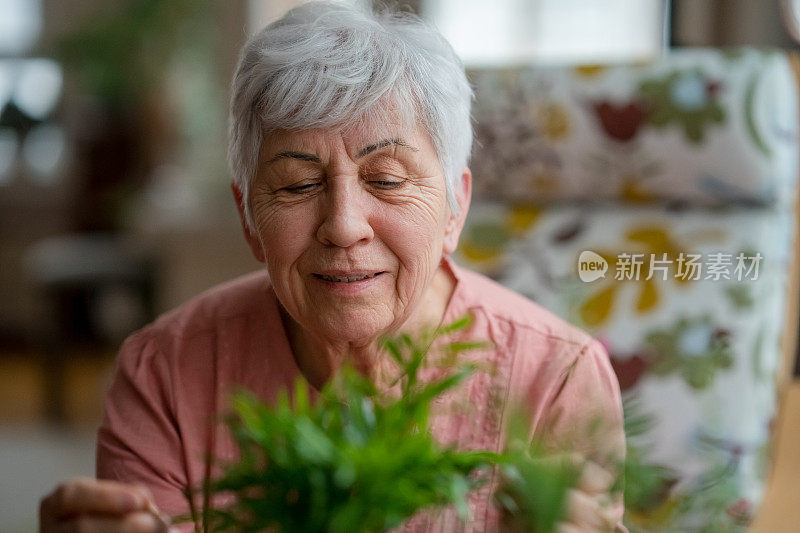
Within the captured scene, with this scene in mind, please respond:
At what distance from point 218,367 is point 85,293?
3096 mm

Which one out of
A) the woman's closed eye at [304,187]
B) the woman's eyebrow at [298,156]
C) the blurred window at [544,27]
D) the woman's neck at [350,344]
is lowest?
the woman's neck at [350,344]

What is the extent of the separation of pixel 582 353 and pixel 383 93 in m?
0.37

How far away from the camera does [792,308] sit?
1360 millimetres

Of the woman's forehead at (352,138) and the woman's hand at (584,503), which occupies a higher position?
the woman's forehead at (352,138)

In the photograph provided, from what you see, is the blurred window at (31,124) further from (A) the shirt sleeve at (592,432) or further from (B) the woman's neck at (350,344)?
(A) the shirt sleeve at (592,432)

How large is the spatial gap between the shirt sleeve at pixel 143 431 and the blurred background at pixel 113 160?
2.30 metres

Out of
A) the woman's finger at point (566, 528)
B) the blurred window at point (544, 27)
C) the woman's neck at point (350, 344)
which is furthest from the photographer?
the blurred window at point (544, 27)

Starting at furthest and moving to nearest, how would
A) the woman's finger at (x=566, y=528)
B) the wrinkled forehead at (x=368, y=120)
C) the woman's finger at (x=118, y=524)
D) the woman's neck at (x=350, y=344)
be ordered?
1. the woman's neck at (x=350, y=344)
2. the wrinkled forehead at (x=368, y=120)
3. the woman's finger at (x=118, y=524)
4. the woman's finger at (x=566, y=528)

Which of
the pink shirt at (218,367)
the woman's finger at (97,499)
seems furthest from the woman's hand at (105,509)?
the pink shirt at (218,367)

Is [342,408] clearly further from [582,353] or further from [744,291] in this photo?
[744,291]

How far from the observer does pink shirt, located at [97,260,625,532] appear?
0.95m

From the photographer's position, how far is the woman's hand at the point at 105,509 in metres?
0.65

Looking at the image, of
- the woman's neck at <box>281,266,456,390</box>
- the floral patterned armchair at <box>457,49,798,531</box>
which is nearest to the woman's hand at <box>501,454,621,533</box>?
the woman's neck at <box>281,266,456,390</box>

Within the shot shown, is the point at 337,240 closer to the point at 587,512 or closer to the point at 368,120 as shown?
the point at 368,120
